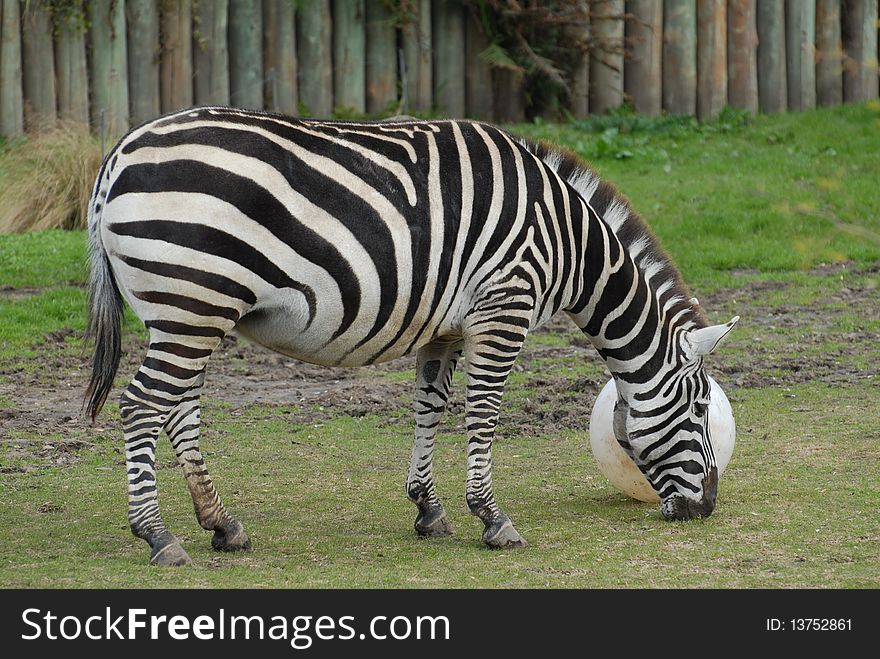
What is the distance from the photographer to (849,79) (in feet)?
57.9

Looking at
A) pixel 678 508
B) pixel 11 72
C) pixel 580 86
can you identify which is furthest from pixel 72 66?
pixel 678 508

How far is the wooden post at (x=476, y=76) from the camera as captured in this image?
1730cm

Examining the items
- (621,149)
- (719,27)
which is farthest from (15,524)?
(719,27)

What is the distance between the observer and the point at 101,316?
6258 mm

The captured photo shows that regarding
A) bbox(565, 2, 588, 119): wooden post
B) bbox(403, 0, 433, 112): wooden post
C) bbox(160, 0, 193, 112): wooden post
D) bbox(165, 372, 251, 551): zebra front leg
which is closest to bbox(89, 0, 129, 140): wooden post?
bbox(160, 0, 193, 112): wooden post

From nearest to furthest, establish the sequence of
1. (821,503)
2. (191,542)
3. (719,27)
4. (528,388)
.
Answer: (191,542) → (821,503) → (528,388) → (719,27)

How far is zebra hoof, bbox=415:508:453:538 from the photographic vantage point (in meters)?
6.90

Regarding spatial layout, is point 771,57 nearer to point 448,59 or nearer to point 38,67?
point 448,59

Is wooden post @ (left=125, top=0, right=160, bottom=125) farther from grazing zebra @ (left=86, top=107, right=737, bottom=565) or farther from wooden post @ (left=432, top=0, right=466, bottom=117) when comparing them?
grazing zebra @ (left=86, top=107, right=737, bottom=565)

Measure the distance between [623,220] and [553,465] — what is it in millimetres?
2079

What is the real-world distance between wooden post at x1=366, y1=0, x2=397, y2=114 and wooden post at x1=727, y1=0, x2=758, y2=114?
4.72m
